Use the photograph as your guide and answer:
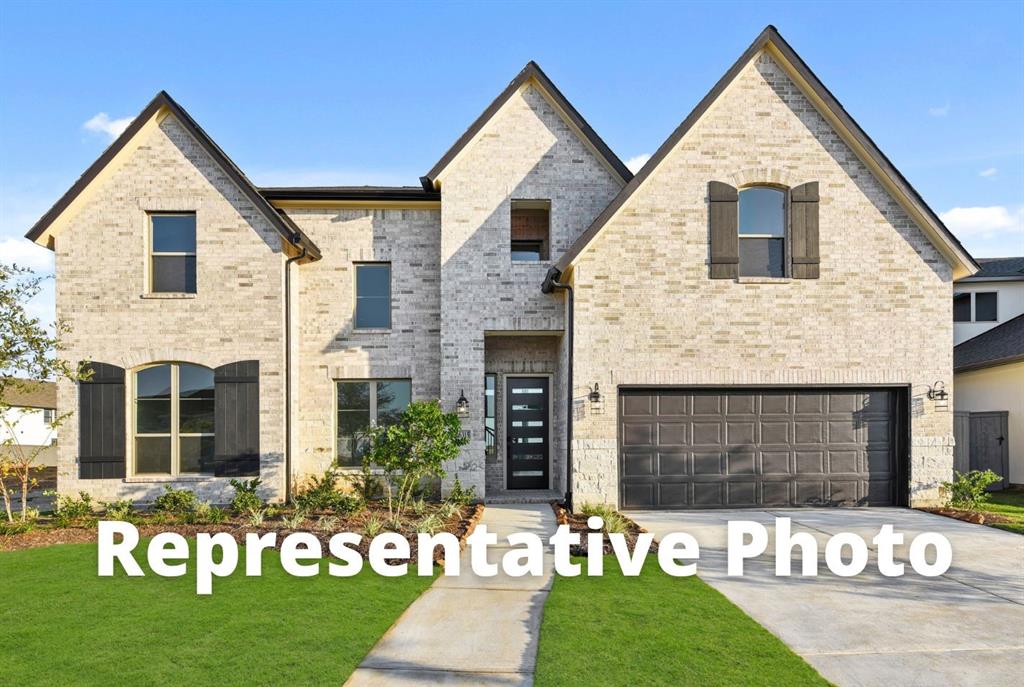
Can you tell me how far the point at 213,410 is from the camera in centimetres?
1310

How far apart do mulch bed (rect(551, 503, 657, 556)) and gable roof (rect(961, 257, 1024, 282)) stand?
16198 millimetres

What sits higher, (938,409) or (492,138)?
(492,138)

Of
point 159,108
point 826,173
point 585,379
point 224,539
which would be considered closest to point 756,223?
point 826,173

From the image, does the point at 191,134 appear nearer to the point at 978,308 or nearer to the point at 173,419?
the point at 173,419

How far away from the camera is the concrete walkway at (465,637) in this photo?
17.0ft

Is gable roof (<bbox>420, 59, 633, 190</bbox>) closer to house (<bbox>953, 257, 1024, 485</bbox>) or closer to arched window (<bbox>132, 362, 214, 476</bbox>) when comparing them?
arched window (<bbox>132, 362, 214, 476</bbox>)

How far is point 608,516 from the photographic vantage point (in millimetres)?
10961

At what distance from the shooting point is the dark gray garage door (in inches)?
504

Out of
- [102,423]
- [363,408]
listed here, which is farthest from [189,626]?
[363,408]

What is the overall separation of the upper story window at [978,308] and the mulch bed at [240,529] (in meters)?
18.6

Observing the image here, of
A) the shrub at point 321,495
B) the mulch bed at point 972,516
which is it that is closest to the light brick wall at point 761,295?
the mulch bed at point 972,516

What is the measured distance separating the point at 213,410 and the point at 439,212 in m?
5.77

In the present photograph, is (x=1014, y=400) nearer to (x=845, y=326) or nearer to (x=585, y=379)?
(x=845, y=326)

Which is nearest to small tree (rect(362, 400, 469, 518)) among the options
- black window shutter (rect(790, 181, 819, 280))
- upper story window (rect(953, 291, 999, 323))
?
black window shutter (rect(790, 181, 819, 280))
